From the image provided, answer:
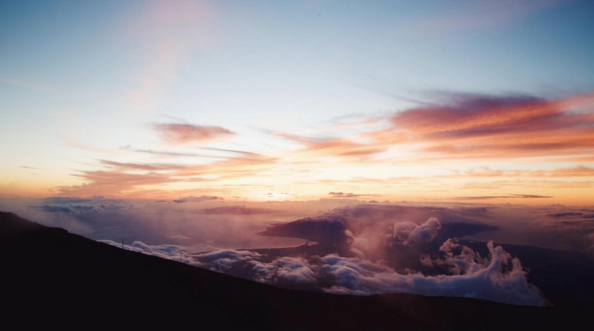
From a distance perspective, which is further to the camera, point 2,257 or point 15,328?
point 2,257

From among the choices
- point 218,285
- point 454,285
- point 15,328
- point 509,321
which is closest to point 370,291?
point 454,285

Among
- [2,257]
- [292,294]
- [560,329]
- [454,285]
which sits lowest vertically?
[454,285]

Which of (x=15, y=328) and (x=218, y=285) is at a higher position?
(x=15, y=328)

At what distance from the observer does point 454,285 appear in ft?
624

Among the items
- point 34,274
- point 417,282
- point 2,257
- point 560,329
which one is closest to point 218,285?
point 34,274

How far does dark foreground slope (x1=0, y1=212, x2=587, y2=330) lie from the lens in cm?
1524

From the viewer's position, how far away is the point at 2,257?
20.4 metres

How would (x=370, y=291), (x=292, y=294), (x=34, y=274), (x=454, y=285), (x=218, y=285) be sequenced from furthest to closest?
(x=454, y=285)
(x=370, y=291)
(x=292, y=294)
(x=218, y=285)
(x=34, y=274)

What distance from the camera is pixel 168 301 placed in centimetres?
1855

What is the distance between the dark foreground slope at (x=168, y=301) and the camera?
15242mm

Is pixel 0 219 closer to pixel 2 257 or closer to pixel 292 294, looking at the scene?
pixel 2 257

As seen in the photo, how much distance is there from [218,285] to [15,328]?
13151 millimetres

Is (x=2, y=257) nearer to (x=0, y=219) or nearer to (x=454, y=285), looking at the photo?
(x=0, y=219)

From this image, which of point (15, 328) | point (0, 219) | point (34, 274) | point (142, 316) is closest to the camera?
point (15, 328)
